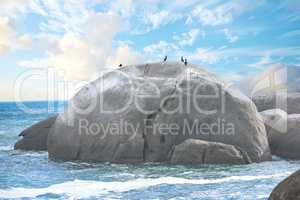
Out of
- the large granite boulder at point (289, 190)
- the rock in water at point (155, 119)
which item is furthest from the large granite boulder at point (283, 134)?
the large granite boulder at point (289, 190)

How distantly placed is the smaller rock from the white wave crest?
7.39 feet

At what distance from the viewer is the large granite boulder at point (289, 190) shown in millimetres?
5836

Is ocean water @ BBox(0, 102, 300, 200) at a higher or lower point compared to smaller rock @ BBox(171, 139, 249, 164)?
lower

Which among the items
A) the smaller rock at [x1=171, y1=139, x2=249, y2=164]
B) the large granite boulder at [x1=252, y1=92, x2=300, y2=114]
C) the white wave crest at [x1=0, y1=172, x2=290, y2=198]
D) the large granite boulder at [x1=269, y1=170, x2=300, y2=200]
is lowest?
the white wave crest at [x1=0, y1=172, x2=290, y2=198]

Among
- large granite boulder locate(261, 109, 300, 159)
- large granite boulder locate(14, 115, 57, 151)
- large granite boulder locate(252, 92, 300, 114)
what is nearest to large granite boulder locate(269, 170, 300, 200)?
large granite boulder locate(261, 109, 300, 159)

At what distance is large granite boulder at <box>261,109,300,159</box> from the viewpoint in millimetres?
18203

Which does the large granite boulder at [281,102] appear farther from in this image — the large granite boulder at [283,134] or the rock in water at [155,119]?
the rock in water at [155,119]

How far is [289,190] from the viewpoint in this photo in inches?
233

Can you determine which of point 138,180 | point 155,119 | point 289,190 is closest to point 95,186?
point 138,180

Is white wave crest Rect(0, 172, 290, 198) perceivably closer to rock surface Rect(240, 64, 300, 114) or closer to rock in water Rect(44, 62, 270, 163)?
rock in water Rect(44, 62, 270, 163)

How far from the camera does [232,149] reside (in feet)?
53.5

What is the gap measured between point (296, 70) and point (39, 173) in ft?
114

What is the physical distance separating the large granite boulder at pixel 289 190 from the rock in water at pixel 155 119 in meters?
10.2

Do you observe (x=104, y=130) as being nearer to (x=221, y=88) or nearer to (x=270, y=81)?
(x=221, y=88)
